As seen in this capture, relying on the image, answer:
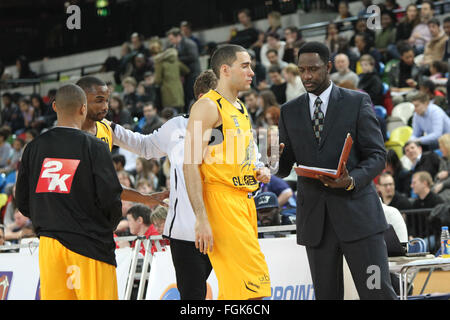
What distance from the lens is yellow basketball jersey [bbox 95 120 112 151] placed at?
574 centimetres

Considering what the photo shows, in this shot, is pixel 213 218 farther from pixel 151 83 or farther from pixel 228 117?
pixel 151 83

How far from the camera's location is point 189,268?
5.41m

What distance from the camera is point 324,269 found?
16.0 feet

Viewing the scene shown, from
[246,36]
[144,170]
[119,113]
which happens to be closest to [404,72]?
[246,36]

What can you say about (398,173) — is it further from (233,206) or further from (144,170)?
(233,206)

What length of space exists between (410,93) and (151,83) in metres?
5.62

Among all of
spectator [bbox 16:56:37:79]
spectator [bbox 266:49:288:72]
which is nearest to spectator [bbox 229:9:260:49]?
spectator [bbox 266:49:288:72]

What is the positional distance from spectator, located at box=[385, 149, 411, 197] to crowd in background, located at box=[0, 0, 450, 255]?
0.5 inches

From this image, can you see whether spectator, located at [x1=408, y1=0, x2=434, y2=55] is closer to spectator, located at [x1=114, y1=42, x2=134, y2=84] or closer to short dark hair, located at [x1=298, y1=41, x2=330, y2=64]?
spectator, located at [x1=114, y1=42, x2=134, y2=84]

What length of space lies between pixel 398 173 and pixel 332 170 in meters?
6.04

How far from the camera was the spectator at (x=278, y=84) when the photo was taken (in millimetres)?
13297

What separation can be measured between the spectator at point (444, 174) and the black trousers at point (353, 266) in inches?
195
